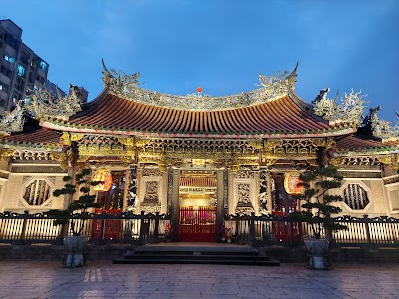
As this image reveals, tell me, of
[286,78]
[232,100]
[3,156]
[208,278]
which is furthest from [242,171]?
[3,156]

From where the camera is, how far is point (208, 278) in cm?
677

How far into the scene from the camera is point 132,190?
12391 mm

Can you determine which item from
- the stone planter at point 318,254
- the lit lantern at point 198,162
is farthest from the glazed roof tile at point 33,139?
the stone planter at point 318,254

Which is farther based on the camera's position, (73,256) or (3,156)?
(3,156)

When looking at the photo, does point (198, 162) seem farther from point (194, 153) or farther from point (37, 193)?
point (37, 193)

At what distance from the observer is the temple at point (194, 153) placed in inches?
467

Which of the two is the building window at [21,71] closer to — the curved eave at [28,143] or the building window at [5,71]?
the building window at [5,71]

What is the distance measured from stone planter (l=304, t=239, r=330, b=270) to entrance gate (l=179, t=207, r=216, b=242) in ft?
18.2

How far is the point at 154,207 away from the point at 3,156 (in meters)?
7.49

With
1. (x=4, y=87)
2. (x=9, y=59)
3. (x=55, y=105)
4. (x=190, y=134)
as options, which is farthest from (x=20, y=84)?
(x=190, y=134)

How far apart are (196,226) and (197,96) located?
7.63 meters

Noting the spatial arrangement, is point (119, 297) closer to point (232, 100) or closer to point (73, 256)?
point (73, 256)

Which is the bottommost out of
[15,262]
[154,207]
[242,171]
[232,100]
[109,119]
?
[15,262]

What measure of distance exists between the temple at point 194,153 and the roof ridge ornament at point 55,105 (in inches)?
2.1
